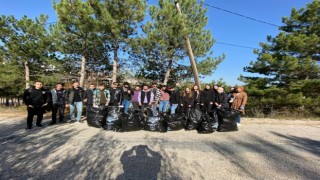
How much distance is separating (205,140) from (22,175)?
13.7ft

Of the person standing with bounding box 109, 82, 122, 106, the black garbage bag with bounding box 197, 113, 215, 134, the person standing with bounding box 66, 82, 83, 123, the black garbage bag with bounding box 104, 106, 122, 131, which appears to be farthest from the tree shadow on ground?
the person standing with bounding box 66, 82, 83, 123

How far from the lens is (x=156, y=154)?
480 centimetres

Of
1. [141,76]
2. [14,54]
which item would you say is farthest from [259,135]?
[14,54]

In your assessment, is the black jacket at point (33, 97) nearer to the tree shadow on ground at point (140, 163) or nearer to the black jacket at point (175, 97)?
the tree shadow on ground at point (140, 163)

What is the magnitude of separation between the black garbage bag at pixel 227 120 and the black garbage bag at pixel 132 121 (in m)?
2.49

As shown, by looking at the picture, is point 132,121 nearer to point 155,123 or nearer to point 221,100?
point 155,123

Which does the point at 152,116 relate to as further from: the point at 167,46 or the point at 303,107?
the point at 303,107

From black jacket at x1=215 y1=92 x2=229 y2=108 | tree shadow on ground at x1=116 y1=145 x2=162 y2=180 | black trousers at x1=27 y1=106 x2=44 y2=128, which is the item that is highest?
black jacket at x1=215 y1=92 x2=229 y2=108

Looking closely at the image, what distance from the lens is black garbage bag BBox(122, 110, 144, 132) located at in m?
6.91

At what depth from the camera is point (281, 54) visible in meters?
12.7

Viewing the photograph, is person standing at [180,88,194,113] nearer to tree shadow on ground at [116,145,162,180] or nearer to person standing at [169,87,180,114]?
person standing at [169,87,180,114]

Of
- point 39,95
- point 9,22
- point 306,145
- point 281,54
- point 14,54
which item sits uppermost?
point 9,22

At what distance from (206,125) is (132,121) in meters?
2.28

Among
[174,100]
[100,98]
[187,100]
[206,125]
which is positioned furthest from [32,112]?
[206,125]
